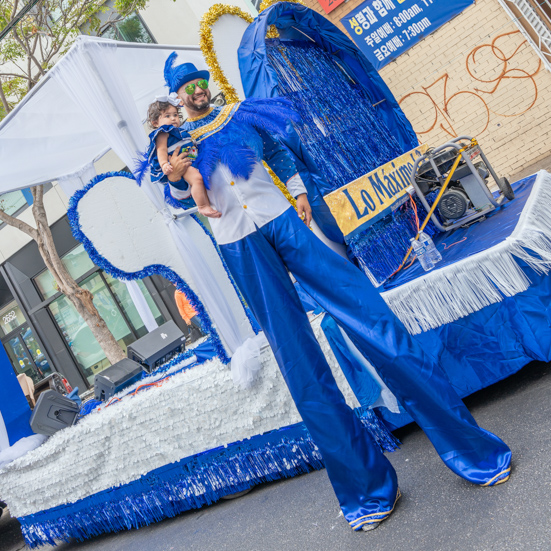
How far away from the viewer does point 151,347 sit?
4.74 m

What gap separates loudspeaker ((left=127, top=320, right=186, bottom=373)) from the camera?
462cm

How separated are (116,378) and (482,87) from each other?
270 inches

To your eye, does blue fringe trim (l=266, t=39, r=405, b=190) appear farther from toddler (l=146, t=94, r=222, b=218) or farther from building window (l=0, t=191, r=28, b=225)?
building window (l=0, t=191, r=28, b=225)

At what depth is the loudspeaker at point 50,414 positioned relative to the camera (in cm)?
344

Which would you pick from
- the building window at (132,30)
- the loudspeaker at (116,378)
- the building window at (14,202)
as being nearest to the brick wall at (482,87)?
the building window at (132,30)

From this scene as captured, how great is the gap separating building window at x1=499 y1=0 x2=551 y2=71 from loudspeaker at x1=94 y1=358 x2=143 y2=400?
6.95m

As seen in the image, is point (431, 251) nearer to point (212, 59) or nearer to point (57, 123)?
point (212, 59)

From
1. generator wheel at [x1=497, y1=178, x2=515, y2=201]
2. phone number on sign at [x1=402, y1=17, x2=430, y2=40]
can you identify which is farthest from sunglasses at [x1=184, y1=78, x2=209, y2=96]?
phone number on sign at [x1=402, y1=17, x2=430, y2=40]

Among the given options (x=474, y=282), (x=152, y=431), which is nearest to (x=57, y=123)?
(x=152, y=431)

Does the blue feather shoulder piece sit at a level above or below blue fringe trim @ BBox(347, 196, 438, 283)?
above

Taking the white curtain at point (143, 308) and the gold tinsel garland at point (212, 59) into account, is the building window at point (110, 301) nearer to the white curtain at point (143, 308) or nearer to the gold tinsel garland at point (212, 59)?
the white curtain at point (143, 308)

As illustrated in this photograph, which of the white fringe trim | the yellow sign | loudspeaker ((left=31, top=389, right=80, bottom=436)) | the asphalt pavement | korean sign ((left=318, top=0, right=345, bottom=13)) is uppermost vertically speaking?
korean sign ((left=318, top=0, right=345, bottom=13))

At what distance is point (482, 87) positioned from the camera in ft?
26.0

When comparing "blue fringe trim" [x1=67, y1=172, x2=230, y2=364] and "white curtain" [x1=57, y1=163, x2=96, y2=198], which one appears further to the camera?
"white curtain" [x1=57, y1=163, x2=96, y2=198]
